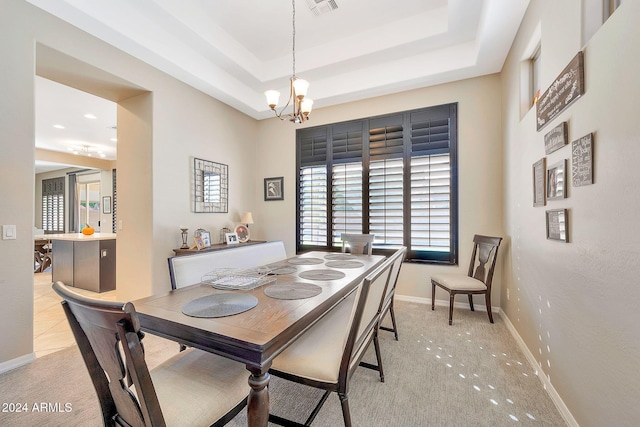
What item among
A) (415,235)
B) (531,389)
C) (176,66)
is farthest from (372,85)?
(531,389)

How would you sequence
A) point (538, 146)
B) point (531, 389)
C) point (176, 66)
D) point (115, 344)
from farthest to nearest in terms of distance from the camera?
point (176, 66)
point (538, 146)
point (531, 389)
point (115, 344)

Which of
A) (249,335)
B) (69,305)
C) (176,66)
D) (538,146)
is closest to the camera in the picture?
(69,305)

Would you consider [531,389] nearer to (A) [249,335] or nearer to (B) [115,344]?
(A) [249,335]

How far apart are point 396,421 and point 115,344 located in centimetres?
155

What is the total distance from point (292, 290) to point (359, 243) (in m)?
1.95

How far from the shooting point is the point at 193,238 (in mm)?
3604

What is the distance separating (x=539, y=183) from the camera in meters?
2.04

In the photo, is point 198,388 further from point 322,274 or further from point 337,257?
point 337,257

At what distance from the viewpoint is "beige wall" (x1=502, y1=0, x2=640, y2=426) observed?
1.09 meters

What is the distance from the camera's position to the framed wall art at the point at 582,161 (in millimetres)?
1363

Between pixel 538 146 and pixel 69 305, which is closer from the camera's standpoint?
pixel 69 305

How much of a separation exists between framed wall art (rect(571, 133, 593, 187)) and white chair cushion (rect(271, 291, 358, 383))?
136 cm

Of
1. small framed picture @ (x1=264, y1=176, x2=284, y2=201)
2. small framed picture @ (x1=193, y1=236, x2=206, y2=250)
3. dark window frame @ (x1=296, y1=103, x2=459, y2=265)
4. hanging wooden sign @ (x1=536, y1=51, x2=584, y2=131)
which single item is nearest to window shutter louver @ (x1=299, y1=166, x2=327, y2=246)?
dark window frame @ (x1=296, y1=103, x2=459, y2=265)

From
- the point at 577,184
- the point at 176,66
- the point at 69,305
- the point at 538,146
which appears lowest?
the point at 69,305
